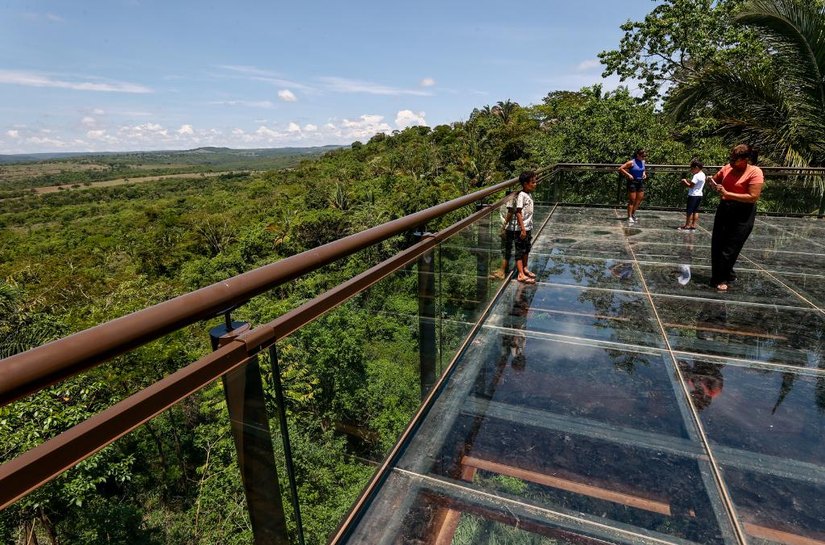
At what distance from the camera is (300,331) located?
4.89ft

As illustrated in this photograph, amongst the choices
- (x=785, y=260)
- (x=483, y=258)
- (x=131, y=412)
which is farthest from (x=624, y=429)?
(x=785, y=260)

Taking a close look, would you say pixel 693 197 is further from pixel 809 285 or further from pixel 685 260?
pixel 809 285

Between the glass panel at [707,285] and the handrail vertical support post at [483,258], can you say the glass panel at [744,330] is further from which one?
the handrail vertical support post at [483,258]

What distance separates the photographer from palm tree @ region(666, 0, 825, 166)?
10000mm

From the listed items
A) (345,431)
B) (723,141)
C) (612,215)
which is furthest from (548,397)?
(723,141)

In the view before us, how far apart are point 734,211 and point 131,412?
5.69 meters

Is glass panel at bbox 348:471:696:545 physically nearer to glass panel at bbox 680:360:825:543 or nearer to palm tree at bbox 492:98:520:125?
glass panel at bbox 680:360:825:543

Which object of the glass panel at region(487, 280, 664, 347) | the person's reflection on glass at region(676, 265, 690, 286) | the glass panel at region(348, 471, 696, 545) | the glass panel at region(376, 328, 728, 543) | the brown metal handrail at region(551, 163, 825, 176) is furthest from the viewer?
the brown metal handrail at region(551, 163, 825, 176)

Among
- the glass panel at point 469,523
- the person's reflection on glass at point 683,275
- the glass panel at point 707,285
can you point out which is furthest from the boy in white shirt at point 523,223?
the glass panel at point 469,523

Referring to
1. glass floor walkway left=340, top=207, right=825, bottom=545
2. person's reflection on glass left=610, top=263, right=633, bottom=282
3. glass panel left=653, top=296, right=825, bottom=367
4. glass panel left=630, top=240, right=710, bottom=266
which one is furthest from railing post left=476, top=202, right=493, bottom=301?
glass panel left=630, top=240, right=710, bottom=266

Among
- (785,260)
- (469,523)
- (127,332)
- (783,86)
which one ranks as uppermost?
(783,86)

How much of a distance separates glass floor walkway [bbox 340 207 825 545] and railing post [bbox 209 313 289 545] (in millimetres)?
600

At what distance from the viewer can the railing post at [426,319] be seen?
2592 millimetres

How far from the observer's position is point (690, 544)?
1.73m
